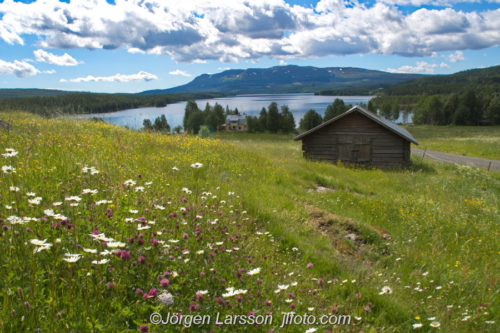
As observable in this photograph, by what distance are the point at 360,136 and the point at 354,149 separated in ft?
3.72

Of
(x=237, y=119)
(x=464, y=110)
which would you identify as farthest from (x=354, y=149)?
(x=237, y=119)

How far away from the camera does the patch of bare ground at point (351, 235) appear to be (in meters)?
6.30

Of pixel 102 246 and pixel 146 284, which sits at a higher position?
pixel 102 246

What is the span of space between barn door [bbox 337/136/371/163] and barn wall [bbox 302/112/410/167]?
0.24 meters

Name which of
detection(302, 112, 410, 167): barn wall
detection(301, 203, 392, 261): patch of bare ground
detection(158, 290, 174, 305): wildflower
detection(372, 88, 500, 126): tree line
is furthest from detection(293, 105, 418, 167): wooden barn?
detection(372, 88, 500, 126): tree line

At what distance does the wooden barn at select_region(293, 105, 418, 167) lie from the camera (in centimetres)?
2527

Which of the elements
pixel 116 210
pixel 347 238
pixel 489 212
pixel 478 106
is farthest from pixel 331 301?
pixel 478 106

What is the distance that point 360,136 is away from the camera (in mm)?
25859

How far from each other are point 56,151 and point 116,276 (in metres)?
5.64

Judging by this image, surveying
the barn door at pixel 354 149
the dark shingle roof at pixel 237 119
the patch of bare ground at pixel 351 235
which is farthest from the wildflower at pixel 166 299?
the dark shingle roof at pixel 237 119

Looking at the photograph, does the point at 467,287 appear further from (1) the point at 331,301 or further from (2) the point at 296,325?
(2) the point at 296,325

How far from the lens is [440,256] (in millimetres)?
6305

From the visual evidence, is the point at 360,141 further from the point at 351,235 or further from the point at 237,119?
the point at 237,119

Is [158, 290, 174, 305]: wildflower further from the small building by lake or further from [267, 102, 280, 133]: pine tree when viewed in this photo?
the small building by lake
